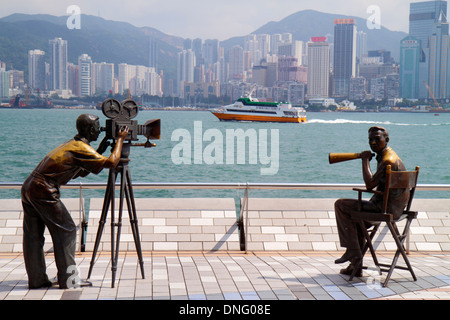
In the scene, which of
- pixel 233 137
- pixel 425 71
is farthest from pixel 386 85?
pixel 233 137

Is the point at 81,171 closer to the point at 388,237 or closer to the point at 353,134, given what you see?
the point at 388,237

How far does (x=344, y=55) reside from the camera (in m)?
56.2

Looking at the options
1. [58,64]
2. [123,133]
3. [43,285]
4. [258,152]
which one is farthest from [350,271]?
Answer: [58,64]

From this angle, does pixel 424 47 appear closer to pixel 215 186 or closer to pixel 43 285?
pixel 215 186

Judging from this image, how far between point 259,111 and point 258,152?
57.9 ft

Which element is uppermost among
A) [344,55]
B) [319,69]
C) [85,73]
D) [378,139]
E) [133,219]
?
[344,55]

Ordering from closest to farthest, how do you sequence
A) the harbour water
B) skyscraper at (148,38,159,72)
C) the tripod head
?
the tripod head, the harbour water, skyscraper at (148,38,159,72)

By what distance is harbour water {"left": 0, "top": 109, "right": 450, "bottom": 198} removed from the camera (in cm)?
3209

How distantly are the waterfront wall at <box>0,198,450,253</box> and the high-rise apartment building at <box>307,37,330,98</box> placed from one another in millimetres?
56749

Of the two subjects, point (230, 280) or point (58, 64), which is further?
point (58, 64)

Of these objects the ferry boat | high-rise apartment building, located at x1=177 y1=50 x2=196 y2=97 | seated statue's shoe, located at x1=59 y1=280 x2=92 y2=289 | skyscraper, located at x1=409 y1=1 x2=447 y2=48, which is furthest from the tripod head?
high-rise apartment building, located at x1=177 y1=50 x2=196 y2=97

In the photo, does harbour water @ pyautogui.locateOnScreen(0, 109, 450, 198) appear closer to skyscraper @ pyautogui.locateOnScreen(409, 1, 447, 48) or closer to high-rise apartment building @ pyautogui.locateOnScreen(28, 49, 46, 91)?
high-rise apartment building @ pyautogui.locateOnScreen(28, 49, 46, 91)

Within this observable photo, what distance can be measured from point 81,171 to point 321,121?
247 ft

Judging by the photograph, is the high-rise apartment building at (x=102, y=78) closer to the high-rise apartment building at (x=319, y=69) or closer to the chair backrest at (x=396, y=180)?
the high-rise apartment building at (x=319, y=69)
